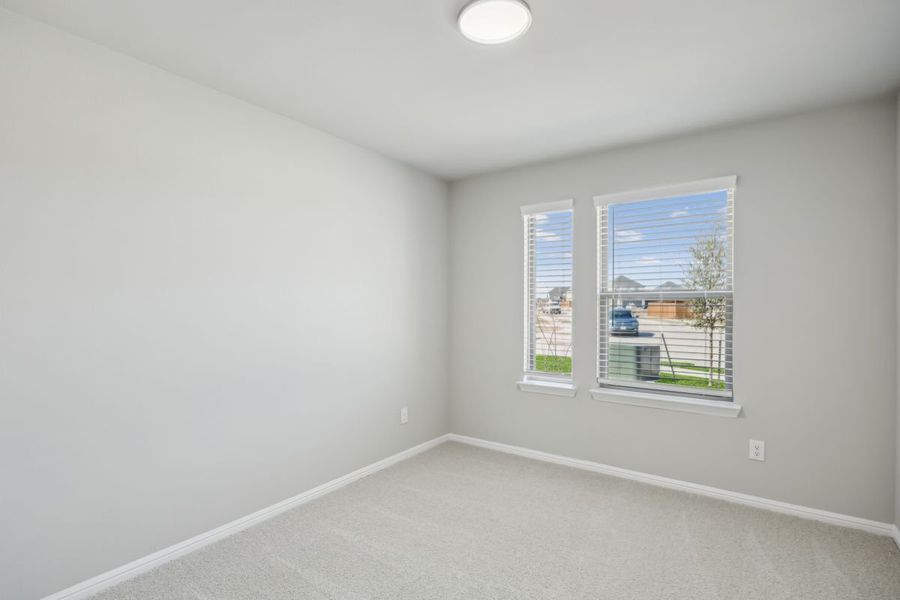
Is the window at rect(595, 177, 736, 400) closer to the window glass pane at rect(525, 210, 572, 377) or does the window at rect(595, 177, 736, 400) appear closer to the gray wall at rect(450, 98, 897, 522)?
the gray wall at rect(450, 98, 897, 522)

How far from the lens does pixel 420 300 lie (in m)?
3.98

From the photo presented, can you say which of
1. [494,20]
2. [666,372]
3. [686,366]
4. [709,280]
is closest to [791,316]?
[709,280]

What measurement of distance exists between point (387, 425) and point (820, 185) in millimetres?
3266

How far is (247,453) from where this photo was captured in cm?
266

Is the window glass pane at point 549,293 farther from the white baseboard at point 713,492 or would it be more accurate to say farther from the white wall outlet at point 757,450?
the white wall outlet at point 757,450

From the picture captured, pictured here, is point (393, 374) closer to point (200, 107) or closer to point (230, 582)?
point (230, 582)

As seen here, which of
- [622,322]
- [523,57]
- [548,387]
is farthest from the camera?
[548,387]

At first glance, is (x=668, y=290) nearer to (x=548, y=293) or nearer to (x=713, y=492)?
(x=548, y=293)

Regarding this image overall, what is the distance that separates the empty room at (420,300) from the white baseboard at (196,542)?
0.01 metres

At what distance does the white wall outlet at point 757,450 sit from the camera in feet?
9.39

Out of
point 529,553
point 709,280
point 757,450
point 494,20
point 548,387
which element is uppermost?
point 494,20

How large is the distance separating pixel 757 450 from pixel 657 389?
672mm

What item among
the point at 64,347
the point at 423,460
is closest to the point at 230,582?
the point at 64,347

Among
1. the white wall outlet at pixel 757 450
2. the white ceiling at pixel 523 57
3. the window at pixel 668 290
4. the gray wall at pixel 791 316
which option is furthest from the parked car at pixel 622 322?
the white ceiling at pixel 523 57
